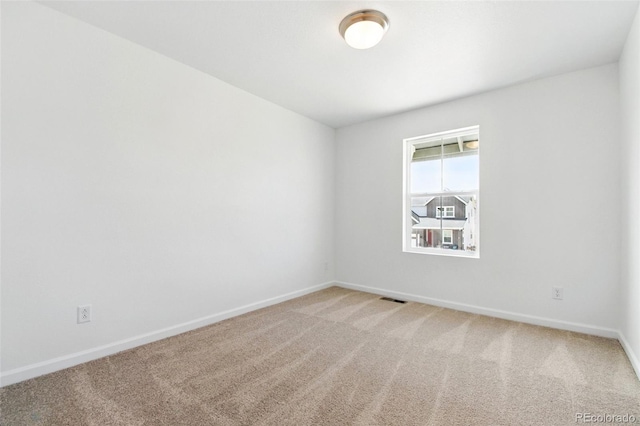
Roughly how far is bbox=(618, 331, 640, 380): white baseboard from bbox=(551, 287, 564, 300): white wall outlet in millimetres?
458

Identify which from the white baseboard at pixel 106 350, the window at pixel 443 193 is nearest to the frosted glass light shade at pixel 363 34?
the window at pixel 443 193

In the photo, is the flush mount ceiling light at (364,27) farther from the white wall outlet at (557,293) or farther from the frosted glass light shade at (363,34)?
the white wall outlet at (557,293)

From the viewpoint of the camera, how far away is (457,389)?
1786mm

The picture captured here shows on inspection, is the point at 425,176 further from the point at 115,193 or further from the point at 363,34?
the point at 115,193

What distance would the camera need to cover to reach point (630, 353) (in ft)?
7.01

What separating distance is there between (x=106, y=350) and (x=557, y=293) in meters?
3.98

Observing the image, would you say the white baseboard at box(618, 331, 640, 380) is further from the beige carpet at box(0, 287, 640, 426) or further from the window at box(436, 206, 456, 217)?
the window at box(436, 206, 456, 217)

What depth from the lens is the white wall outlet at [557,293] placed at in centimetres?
276

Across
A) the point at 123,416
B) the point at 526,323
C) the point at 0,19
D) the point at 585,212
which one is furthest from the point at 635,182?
the point at 0,19

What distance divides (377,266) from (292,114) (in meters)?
2.41

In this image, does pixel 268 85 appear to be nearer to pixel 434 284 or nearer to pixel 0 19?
pixel 0 19

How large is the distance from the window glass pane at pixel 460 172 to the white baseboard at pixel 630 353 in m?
1.81

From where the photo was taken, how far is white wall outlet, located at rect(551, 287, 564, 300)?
2.76 meters

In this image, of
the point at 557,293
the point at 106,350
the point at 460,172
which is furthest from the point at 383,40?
the point at 106,350
